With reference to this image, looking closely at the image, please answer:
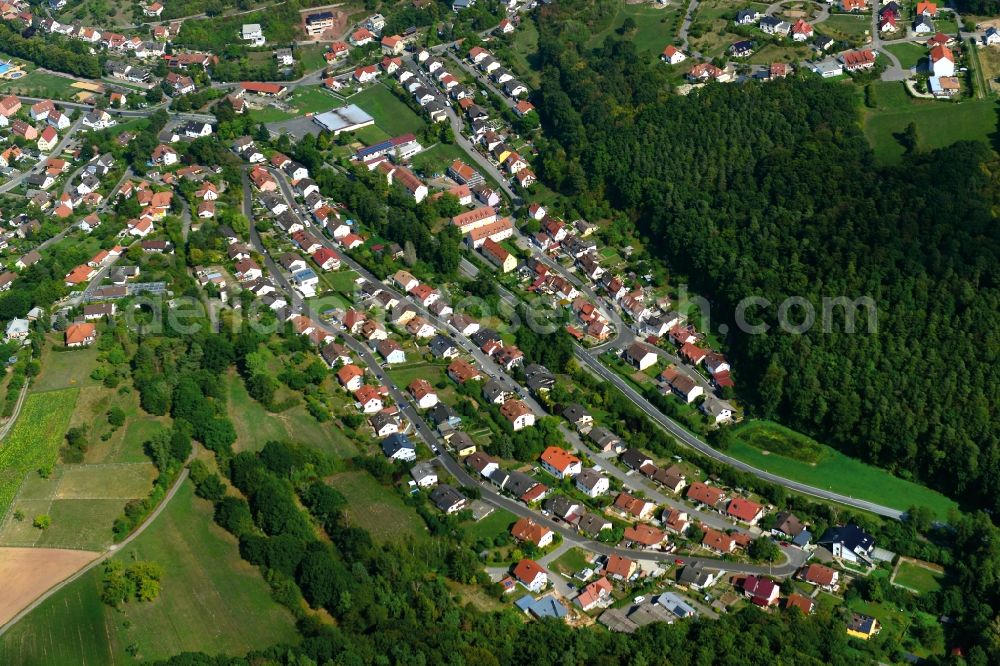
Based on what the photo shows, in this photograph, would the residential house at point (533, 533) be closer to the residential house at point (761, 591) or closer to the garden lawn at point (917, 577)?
the residential house at point (761, 591)

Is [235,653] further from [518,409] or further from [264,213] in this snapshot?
[264,213]

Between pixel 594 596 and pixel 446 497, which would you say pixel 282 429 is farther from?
pixel 594 596

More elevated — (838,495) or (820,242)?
(820,242)

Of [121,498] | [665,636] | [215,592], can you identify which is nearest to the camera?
[665,636]

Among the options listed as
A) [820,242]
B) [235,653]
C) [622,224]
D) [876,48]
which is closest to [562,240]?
[622,224]

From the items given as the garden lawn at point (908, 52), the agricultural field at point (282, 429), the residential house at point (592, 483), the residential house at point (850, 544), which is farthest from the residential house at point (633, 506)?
the garden lawn at point (908, 52)

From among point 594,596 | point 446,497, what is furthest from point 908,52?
point 594,596
